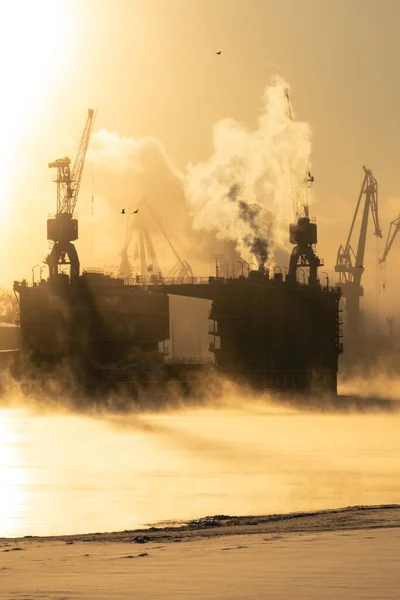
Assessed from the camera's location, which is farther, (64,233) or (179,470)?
(64,233)

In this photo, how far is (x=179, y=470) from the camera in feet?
202

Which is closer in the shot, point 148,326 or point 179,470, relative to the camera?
point 179,470

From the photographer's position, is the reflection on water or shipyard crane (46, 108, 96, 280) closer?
the reflection on water

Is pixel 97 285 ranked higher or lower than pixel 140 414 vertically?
higher

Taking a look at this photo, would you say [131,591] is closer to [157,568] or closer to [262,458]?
[157,568]

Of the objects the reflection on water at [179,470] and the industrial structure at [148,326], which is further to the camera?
the industrial structure at [148,326]

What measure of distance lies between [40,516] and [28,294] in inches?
4725

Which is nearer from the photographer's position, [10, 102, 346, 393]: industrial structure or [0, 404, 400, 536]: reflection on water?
[0, 404, 400, 536]: reflection on water

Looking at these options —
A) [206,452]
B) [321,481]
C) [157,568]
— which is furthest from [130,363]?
[157,568]

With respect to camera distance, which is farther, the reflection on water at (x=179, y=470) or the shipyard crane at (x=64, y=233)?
the shipyard crane at (x=64, y=233)

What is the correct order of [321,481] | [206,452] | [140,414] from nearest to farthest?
1. [321,481]
2. [206,452]
3. [140,414]

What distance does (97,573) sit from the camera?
19.3 meters

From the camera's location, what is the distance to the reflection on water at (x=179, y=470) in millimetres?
39125

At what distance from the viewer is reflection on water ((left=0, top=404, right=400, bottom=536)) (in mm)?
39125
